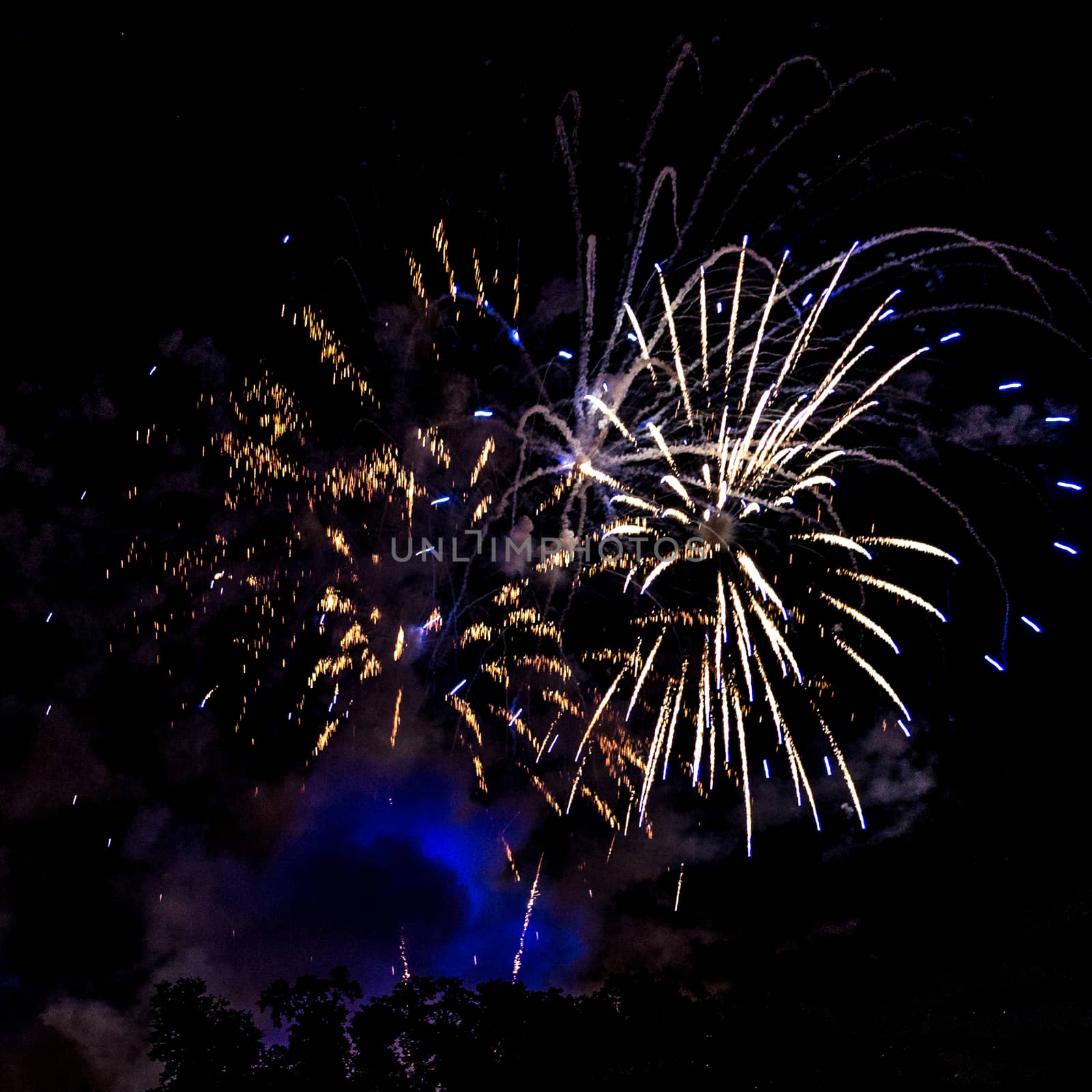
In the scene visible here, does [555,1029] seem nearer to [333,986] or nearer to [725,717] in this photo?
[333,986]

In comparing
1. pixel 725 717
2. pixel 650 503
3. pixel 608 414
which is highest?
pixel 608 414

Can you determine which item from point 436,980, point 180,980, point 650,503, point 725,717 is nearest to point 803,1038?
point 436,980

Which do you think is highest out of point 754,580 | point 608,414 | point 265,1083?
point 608,414

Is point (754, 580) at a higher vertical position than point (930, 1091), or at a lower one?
higher

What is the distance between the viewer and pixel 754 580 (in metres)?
10.9

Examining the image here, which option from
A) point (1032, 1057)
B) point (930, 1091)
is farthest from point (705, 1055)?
point (1032, 1057)

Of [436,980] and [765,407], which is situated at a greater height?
[765,407]

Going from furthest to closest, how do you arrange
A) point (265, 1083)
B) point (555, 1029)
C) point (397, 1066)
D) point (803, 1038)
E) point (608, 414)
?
point (803, 1038), point (555, 1029), point (397, 1066), point (265, 1083), point (608, 414)

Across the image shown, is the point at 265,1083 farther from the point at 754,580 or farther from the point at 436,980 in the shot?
the point at 754,580

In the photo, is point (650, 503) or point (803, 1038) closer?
point (650, 503)

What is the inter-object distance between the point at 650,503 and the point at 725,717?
125 inches

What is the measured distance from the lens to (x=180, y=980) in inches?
837

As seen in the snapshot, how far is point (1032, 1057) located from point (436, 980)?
22.3 m

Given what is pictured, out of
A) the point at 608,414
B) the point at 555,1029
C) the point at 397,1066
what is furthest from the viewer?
the point at 555,1029
